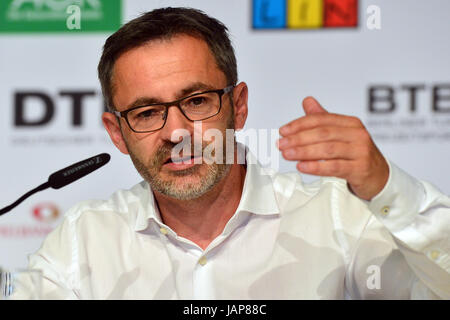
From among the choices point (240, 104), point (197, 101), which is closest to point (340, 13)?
point (240, 104)

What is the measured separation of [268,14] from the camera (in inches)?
73.3

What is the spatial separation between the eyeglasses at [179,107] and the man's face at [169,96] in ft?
0.04

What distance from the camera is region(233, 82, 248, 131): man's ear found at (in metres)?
1.51

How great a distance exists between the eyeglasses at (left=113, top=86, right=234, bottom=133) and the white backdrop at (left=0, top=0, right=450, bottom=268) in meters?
0.38

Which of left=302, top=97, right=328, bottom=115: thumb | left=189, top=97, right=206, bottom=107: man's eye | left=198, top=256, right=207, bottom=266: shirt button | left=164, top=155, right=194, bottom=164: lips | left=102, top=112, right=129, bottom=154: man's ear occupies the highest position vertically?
left=189, top=97, right=206, bottom=107: man's eye

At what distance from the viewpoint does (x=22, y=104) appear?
1937mm

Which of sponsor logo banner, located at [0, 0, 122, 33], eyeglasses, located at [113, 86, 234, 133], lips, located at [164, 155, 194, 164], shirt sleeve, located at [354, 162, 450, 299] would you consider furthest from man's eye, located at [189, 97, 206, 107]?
sponsor logo banner, located at [0, 0, 122, 33]

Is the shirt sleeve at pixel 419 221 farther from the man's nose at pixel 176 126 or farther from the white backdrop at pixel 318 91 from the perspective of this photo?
the white backdrop at pixel 318 91

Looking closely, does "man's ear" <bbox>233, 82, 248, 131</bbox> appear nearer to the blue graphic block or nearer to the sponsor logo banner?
the blue graphic block

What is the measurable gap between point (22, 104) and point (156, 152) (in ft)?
2.72

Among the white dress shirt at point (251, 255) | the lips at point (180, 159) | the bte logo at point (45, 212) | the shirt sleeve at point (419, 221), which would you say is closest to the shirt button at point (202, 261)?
the white dress shirt at point (251, 255)

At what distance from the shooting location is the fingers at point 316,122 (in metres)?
0.94

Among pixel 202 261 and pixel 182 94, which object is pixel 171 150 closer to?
pixel 182 94
